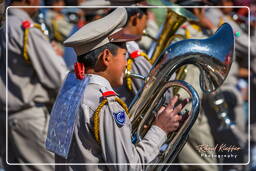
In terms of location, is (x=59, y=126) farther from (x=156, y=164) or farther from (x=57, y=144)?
(x=156, y=164)

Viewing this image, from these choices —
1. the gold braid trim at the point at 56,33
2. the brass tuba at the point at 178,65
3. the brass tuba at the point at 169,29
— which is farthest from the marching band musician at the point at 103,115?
the gold braid trim at the point at 56,33

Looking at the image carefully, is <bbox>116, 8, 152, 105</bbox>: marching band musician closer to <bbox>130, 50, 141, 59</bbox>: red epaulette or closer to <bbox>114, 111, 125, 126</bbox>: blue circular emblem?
<bbox>130, 50, 141, 59</bbox>: red epaulette

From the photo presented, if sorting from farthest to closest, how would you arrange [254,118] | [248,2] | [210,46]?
[254,118], [248,2], [210,46]

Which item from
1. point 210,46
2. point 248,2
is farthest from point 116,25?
point 248,2

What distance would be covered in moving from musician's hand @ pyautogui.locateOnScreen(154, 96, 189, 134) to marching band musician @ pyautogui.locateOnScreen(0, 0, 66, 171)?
2264 millimetres

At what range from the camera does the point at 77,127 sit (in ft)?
14.9

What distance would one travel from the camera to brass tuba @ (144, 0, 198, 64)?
6281mm

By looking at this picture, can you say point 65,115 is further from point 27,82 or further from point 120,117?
point 27,82

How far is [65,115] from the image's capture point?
462 cm

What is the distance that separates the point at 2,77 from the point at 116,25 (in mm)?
2205

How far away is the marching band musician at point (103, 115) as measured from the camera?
441 cm

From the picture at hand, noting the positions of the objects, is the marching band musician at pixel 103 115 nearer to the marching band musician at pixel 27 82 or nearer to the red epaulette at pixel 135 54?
the red epaulette at pixel 135 54

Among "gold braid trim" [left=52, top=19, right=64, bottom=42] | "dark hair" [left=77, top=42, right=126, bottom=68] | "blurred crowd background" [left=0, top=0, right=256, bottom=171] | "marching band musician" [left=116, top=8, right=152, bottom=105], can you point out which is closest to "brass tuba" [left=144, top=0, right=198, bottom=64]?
"blurred crowd background" [left=0, top=0, right=256, bottom=171]

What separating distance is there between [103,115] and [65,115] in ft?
0.96
